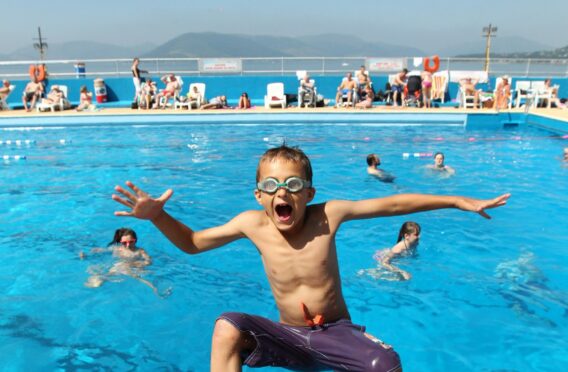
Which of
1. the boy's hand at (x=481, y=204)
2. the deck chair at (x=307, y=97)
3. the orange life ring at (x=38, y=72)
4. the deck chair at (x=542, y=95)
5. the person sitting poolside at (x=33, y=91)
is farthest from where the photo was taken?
the orange life ring at (x=38, y=72)

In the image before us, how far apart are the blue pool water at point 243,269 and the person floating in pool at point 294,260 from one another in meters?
1.41

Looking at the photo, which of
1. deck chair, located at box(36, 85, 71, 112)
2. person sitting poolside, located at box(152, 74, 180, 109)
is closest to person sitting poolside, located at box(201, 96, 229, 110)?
person sitting poolside, located at box(152, 74, 180, 109)

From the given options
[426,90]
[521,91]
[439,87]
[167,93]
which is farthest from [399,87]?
[167,93]

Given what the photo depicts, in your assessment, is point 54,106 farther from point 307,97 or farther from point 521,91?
point 521,91

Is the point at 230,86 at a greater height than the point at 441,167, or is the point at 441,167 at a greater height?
the point at 230,86

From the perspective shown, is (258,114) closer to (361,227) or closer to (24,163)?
A: (24,163)

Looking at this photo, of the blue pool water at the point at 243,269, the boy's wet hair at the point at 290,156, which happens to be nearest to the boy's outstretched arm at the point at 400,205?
the boy's wet hair at the point at 290,156

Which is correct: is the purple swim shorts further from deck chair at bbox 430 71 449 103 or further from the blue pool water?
deck chair at bbox 430 71 449 103

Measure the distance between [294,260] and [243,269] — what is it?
280 cm

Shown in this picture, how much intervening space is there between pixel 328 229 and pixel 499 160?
28.6 ft

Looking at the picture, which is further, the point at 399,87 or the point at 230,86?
the point at 230,86

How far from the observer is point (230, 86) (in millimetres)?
20406

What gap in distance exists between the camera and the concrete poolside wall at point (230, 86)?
19.8m

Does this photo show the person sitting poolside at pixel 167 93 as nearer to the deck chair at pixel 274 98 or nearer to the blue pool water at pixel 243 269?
the deck chair at pixel 274 98
